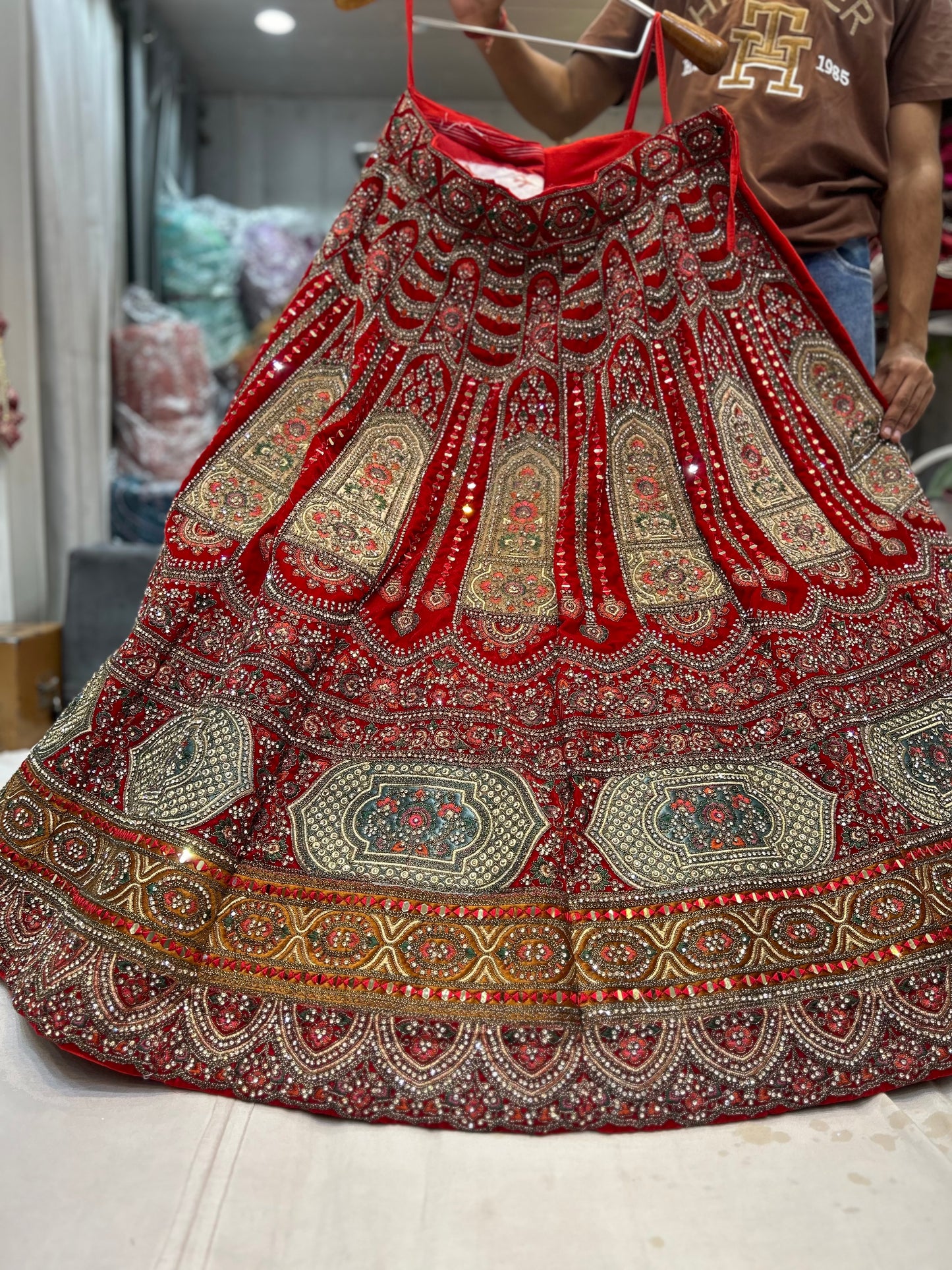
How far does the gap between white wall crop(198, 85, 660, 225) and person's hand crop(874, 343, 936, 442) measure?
3.17 metres

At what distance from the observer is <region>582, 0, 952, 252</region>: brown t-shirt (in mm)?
1256

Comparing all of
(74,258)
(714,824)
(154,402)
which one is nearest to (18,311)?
(74,258)

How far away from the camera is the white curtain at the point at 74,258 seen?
234 centimetres

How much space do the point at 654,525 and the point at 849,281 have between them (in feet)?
1.81

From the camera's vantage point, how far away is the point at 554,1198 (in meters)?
0.61

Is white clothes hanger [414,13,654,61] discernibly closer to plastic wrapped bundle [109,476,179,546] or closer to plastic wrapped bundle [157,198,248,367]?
plastic wrapped bundle [109,476,179,546]

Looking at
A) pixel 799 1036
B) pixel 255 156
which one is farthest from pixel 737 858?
pixel 255 156

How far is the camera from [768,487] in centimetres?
A: 112

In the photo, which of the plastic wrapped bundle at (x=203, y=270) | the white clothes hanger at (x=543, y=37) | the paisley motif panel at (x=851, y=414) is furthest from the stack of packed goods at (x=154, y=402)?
the paisley motif panel at (x=851, y=414)

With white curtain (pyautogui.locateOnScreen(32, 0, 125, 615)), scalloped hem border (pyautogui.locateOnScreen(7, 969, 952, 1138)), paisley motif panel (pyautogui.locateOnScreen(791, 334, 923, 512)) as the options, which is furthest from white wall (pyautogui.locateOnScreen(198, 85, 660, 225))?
scalloped hem border (pyautogui.locateOnScreen(7, 969, 952, 1138))

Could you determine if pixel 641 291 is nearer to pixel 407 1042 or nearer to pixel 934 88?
pixel 934 88

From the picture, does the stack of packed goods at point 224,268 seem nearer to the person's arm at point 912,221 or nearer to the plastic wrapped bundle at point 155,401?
the plastic wrapped bundle at point 155,401

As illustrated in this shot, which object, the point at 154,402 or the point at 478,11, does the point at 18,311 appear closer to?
the point at 154,402

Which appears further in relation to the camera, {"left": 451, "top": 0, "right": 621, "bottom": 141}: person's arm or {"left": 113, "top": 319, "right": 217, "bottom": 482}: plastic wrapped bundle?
{"left": 113, "top": 319, "right": 217, "bottom": 482}: plastic wrapped bundle
